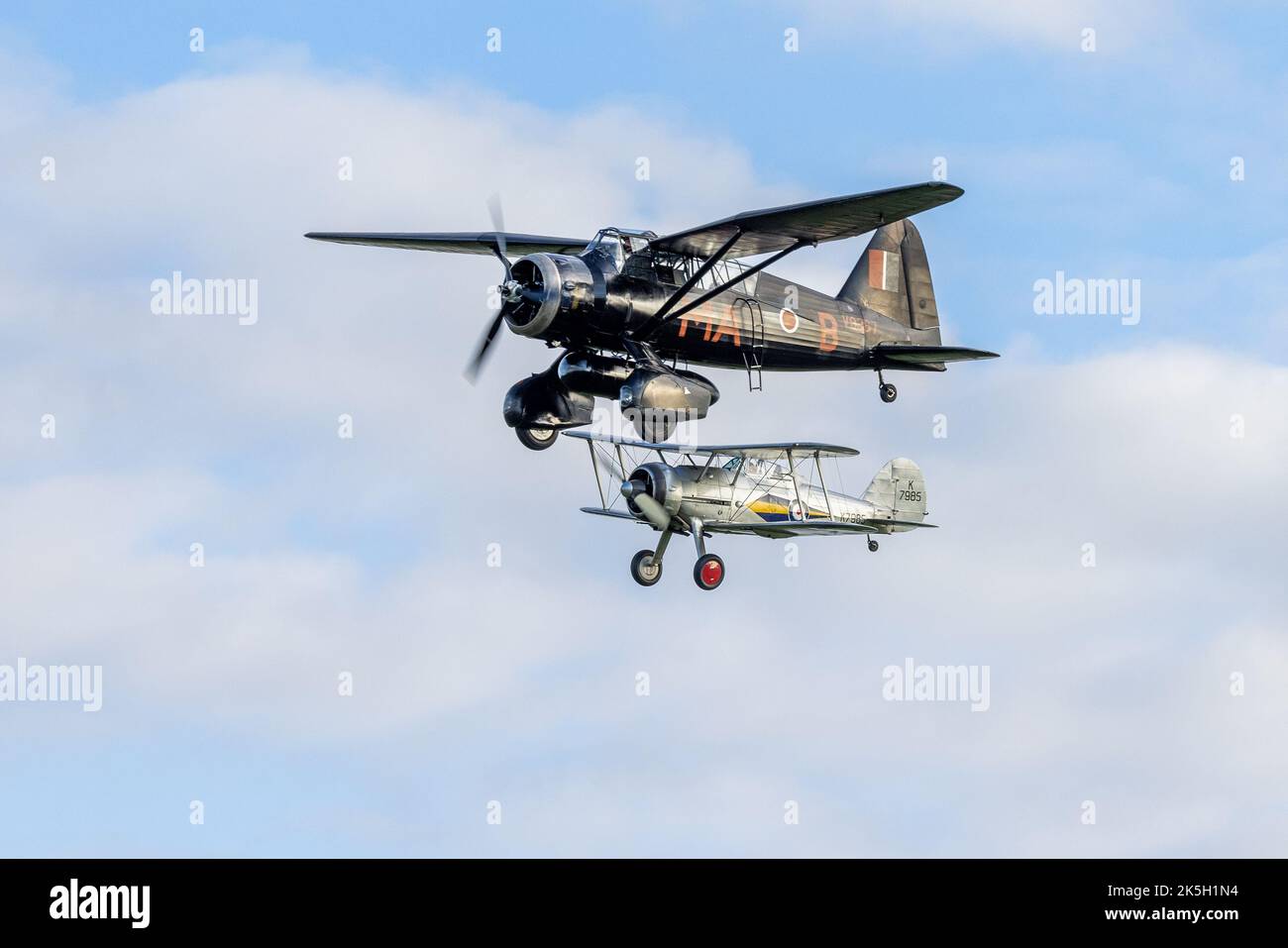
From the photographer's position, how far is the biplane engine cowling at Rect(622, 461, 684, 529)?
4197 centimetres

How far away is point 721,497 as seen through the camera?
140 feet

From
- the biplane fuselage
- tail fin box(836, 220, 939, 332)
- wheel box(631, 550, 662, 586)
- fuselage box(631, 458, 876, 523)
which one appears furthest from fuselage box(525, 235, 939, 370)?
wheel box(631, 550, 662, 586)

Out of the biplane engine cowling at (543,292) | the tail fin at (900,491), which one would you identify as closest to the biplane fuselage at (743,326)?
the biplane engine cowling at (543,292)

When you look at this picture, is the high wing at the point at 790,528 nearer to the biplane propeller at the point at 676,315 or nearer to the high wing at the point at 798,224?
the biplane propeller at the point at 676,315

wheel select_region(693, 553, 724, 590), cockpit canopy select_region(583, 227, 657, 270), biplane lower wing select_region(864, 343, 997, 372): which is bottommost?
wheel select_region(693, 553, 724, 590)

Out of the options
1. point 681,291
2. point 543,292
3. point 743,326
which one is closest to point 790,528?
point 743,326

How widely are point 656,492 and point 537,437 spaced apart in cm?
261

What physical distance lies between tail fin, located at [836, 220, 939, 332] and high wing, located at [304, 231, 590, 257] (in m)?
5.70

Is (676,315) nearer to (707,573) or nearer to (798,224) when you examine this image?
(798,224)

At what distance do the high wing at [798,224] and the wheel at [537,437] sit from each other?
13.7 feet

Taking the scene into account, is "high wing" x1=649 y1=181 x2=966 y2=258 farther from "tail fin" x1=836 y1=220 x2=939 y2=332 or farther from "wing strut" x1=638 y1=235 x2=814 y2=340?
"tail fin" x1=836 y1=220 x2=939 y2=332

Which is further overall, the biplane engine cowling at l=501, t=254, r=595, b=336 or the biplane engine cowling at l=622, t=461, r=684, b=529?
the biplane engine cowling at l=622, t=461, r=684, b=529
